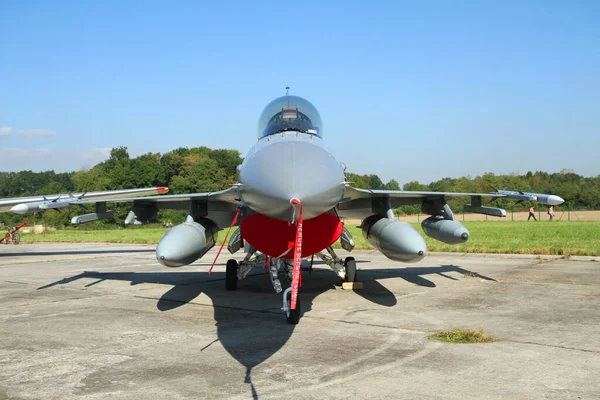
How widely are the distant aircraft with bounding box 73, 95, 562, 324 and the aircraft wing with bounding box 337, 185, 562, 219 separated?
23 millimetres

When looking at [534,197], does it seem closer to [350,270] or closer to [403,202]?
[403,202]

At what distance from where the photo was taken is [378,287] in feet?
37.9

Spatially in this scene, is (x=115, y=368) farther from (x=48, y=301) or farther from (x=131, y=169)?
(x=131, y=169)

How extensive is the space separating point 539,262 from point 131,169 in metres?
73.1

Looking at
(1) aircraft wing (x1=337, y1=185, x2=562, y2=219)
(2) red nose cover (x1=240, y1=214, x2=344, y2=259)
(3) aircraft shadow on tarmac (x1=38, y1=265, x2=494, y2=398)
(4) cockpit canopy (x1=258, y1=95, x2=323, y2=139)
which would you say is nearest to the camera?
(3) aircraft shadow on tarmac (x1=38, y1=265, x2=494, y2=398)

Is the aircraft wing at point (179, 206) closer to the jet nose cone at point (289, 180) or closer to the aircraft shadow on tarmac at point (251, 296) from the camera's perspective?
the aircraft shadow on tarmac at point (251, 296)

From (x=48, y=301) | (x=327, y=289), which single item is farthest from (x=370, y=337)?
(x=48, y=301)

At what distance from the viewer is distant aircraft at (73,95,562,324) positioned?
17.6ft

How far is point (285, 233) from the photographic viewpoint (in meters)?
7.20

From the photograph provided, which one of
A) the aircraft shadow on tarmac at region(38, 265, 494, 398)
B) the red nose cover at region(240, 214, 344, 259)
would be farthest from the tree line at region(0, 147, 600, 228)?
the red nose cover at region(240, 214, 344, 259)

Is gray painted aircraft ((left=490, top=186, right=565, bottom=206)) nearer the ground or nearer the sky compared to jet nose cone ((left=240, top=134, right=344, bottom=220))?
nearer the ground

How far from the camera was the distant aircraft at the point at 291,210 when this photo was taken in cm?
537

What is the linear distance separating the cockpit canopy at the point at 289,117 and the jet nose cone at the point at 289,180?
2.59m

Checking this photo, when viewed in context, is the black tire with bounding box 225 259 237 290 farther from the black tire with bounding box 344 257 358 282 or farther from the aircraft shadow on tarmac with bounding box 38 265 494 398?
the black tire with bounding box 344 257 358 282
